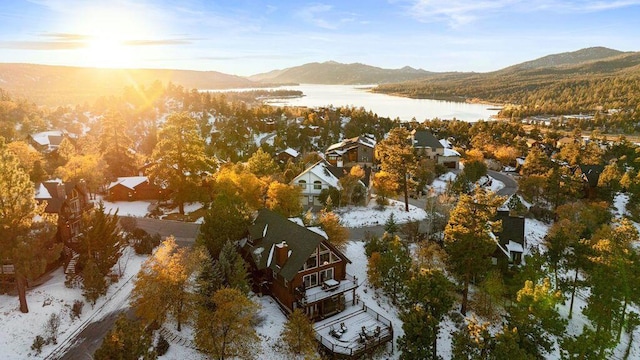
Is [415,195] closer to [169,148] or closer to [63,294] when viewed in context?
[169,148]

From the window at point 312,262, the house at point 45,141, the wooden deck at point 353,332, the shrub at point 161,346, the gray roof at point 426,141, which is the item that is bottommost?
the wooden deck at point 353,332

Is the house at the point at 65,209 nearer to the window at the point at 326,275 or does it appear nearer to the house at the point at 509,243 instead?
the window at the point at 326,275

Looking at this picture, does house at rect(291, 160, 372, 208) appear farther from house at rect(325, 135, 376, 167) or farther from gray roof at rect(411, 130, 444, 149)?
gray roof at rect(411, 130, 444, 149)

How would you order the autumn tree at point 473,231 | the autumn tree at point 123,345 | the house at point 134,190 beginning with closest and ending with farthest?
1. the autumn tree at point 123,345
2. the autumn tree at point 473,231
3. the house at point 134,190

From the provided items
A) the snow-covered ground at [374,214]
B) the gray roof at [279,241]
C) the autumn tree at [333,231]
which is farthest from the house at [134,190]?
the autumn tree at [333,231]

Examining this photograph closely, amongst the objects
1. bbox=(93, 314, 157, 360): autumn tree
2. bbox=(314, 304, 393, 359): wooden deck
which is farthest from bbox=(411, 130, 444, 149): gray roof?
bbox=(93, 314, 157, 360): autumn tree

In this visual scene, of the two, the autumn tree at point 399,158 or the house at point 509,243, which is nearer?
the house at point 509,243
